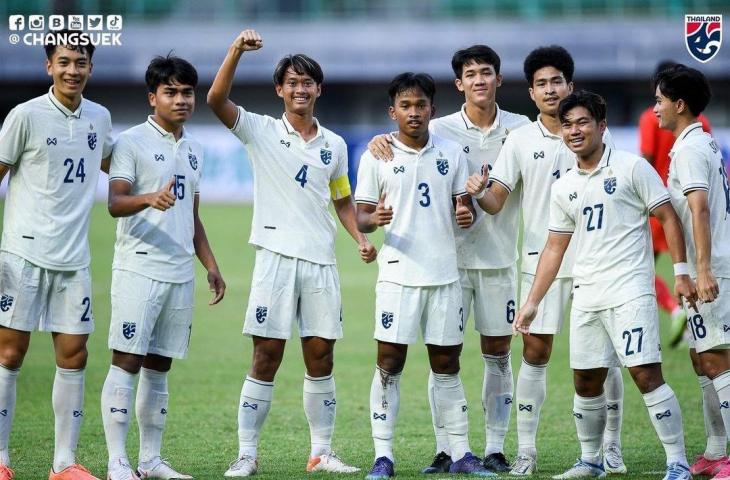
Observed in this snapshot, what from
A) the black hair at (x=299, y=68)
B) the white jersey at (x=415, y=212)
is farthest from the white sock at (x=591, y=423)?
the black hair at (x=299, y=68)

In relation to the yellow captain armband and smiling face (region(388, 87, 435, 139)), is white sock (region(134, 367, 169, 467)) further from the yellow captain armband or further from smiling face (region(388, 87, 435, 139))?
smiling face (region(388, 87, 435, 139))

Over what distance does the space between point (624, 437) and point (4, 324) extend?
4.63 meters

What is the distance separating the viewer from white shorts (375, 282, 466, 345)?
6992 mm

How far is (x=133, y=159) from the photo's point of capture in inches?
273

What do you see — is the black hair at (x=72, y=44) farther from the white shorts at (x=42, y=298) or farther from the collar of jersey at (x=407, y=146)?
the collar of jersey at (x=407, y=146)

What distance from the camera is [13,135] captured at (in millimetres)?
6605

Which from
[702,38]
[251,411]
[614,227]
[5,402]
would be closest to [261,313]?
[251,411]

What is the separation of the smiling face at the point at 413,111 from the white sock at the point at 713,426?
2.37 m

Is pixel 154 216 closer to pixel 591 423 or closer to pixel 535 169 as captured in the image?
pixel 535 169

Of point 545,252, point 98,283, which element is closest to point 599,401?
point 545,252

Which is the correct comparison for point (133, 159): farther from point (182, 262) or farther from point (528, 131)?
point (528, 131)

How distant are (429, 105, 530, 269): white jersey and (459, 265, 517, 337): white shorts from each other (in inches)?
2.7

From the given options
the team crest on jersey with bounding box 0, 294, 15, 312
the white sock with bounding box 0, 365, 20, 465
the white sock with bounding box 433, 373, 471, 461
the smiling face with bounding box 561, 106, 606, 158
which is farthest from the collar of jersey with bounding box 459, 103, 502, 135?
the white sock with bounding box 0, 365, 20, 465

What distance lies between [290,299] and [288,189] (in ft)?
2.28
